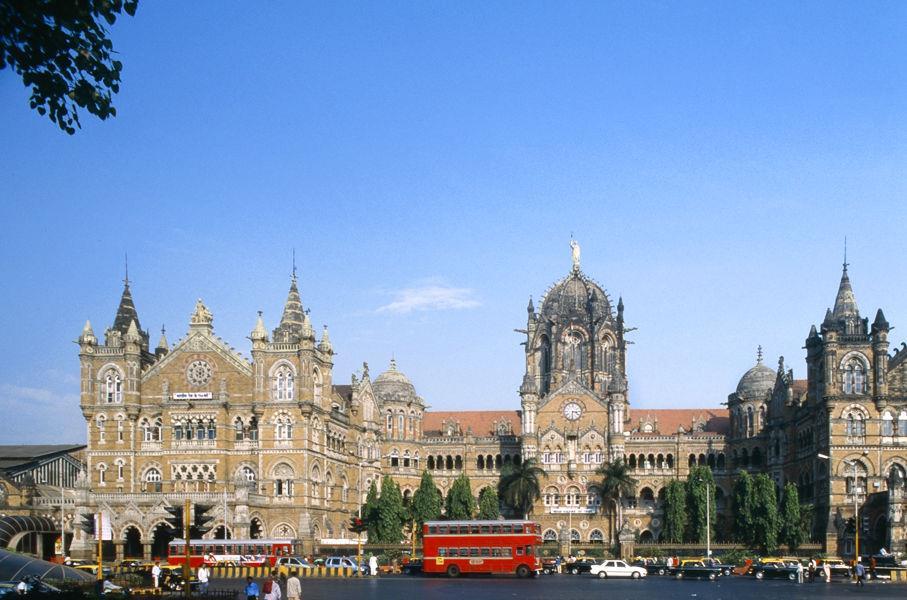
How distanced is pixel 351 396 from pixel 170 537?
25.5 meters

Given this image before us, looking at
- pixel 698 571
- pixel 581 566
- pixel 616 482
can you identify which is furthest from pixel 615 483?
pixel 698 571

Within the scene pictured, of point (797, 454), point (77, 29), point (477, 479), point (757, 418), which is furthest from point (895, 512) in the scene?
point (77, 29)

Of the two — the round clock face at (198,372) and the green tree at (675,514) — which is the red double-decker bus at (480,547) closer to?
the round clock face at (198,372)

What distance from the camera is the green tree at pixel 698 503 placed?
108 m

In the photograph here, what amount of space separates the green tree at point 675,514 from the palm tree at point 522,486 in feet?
39.2

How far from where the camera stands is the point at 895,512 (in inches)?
3514

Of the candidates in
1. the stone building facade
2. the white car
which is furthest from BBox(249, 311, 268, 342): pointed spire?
the white car

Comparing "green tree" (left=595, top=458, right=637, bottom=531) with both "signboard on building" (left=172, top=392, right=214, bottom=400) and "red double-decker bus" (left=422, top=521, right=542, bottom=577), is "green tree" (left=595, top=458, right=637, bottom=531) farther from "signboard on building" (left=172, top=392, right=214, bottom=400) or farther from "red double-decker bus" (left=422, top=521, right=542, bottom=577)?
"signboard on building" (left=172, top=392, right=214, bottom=400)

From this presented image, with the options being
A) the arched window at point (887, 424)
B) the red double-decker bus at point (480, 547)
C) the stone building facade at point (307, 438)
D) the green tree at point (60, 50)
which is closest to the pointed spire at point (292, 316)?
the stone building facade at point (307, 438)

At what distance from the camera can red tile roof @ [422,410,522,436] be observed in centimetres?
13238

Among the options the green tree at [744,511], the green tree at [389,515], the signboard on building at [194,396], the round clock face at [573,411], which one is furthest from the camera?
the round clock face at [573,411]

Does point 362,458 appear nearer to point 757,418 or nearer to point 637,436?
point 637,436

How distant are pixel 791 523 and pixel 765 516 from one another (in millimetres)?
2040

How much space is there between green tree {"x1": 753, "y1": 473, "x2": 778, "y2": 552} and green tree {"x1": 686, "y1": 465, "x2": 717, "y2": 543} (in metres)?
9.90
